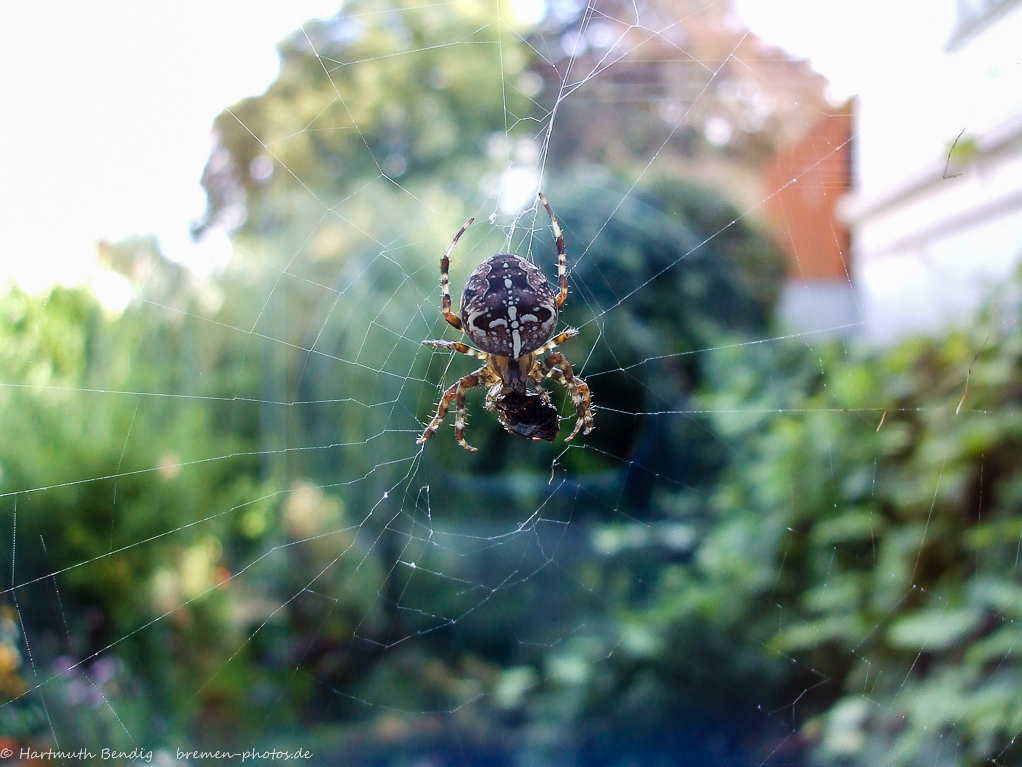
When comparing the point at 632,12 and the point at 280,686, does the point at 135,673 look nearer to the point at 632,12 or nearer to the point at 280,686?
the point at 280,686

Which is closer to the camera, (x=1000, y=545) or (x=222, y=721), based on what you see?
(x=1000, y=545)

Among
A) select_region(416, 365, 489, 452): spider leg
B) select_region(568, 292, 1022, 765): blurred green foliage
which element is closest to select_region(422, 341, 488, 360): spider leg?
select_region(416, 365, 489, 452): spider leg

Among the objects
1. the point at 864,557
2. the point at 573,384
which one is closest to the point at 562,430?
the point at 573,384

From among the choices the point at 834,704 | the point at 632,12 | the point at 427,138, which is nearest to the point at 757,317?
the point at 632,12

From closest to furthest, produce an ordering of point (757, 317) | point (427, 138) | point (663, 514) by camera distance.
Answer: point (663, 514), point (757, 317), point (427, 138)

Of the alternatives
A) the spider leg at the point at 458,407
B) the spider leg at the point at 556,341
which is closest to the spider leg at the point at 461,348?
the spider leg at the point at 458,407

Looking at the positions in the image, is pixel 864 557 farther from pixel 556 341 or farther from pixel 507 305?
pixel 507 305

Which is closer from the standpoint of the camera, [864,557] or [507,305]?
[507,305]
